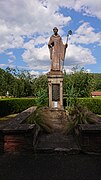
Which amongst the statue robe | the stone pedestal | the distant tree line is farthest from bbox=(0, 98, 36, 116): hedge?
the distant tree line

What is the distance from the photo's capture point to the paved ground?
13.3 ft

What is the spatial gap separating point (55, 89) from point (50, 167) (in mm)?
12175

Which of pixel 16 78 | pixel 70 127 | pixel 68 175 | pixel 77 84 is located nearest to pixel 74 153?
pixel 68 175

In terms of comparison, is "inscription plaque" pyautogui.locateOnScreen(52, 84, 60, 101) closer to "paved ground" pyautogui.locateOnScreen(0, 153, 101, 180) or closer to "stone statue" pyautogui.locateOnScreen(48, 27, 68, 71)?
"stone statue" pyautogui.locateOnScreen(48, 27, 68, 71)

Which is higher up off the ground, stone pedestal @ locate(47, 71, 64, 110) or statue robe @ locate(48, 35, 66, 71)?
statue robe @ locate(48, 35, 66, 71)

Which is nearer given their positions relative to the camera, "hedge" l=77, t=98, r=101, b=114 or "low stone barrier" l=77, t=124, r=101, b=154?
"low stone barrier" l=77, t=124, r=101, b=154

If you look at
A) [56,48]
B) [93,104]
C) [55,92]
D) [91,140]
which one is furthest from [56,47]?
[91,140]

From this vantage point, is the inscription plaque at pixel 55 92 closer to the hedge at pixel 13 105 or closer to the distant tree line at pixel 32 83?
the hedge at pixel 13 105

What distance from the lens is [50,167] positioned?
15.0ft

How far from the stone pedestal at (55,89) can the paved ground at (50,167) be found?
10.9 metres

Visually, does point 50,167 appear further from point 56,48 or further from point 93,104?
point 93,104

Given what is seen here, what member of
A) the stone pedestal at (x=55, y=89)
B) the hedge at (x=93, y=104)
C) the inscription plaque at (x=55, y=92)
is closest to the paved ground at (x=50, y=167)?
the stone pedestal at (x=55, y=89)

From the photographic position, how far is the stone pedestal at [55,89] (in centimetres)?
1636

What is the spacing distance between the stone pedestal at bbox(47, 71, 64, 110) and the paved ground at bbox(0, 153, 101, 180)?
1094 cm
